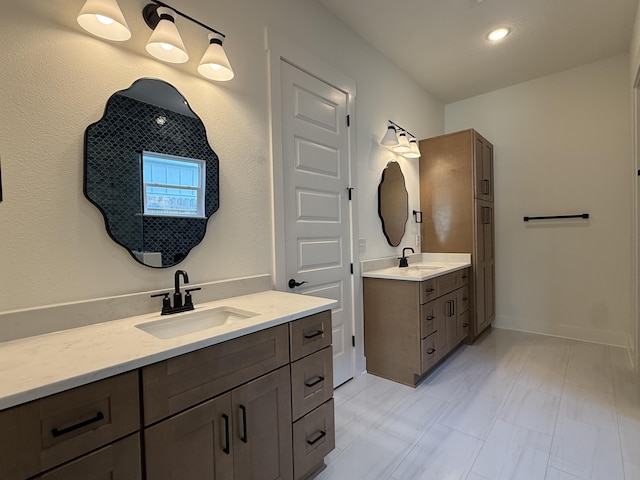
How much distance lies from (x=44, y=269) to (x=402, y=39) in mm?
A: 2932

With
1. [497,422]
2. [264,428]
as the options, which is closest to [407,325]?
[497,422]

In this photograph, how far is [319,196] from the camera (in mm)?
2199

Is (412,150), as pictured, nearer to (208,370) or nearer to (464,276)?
(464,276)

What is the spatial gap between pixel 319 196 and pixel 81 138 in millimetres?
1366

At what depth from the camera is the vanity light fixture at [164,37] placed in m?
1.24

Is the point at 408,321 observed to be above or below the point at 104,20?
below

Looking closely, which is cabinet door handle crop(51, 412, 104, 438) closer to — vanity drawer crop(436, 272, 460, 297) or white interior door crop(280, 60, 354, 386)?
white interior door crop(280, 60, 354, 386)

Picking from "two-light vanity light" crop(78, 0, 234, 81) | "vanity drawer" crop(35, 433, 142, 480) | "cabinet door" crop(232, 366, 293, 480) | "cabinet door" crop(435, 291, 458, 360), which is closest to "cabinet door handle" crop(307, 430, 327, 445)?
"cabinet door" crop(232, 366, 293, 480)

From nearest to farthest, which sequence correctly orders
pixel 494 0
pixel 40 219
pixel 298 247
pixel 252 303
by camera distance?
pixel 40 219 → pixel 252 303 → pixel 298 247 → pixel 494 0

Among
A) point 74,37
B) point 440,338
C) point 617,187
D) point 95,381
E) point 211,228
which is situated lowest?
point 440,338

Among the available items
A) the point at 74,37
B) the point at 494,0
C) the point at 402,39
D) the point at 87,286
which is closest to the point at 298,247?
the point at 87,286

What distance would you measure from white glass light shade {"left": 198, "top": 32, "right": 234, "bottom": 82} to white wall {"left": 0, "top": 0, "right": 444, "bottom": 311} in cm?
10

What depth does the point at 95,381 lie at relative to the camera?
0.78 metres

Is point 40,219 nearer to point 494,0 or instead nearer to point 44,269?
point 44,269
